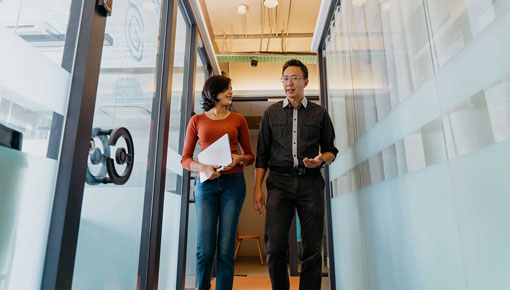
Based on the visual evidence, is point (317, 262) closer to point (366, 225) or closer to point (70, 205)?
point (366, 225)

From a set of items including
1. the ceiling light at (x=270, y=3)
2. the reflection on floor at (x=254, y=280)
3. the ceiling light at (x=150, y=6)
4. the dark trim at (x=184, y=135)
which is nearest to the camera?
the ceiling light at (x=150, y=6)

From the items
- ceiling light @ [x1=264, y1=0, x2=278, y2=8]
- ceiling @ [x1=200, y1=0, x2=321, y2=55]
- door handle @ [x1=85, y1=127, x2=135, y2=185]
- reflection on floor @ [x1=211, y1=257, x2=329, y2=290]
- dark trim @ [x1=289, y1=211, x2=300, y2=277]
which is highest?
ceiling @ [x1=200, y1=0, x2=321, y2=55]

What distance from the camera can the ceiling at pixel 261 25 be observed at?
370 cm

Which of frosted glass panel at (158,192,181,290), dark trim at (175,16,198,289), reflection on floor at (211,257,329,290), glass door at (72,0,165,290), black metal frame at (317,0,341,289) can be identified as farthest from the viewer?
reflection on floor at (211,257,329,290)

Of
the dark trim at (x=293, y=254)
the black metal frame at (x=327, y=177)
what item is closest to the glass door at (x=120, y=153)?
the black metal frame at (x=327, y=177)

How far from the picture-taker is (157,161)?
174 cm

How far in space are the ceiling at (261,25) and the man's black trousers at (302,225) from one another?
2.74m

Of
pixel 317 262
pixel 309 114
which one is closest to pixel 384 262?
pixel 317 262

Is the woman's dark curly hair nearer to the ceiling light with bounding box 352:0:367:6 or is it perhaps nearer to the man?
the man

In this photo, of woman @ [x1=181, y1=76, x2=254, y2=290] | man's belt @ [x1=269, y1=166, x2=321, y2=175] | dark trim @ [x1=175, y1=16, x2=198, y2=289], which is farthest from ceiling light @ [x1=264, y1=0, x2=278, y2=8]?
man's belt @ [x1=269, y1=166, x2=321, y2=175]

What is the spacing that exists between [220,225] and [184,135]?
0.88 meters

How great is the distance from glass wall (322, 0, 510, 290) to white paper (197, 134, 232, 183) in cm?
76

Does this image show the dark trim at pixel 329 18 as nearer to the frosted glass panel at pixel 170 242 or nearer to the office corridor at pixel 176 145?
the office corridor at pixel 176 145

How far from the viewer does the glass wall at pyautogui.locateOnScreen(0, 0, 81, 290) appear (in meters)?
0.75
